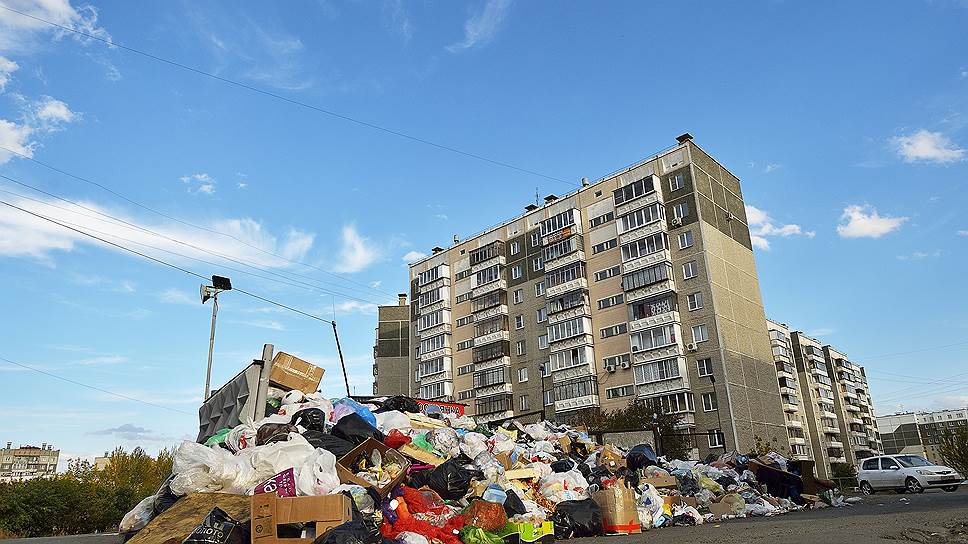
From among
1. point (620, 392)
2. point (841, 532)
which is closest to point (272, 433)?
point (841, 532)

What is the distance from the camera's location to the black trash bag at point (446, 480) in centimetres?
827

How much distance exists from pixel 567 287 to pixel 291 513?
36.2 metres

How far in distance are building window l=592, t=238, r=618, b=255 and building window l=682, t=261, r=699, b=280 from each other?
5185 millimetres

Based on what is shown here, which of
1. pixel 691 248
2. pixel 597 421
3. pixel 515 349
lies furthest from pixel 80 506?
pixel 691 248

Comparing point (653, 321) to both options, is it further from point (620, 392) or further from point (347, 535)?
point (347, 535)

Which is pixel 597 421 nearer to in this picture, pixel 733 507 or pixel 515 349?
pixel 515 349

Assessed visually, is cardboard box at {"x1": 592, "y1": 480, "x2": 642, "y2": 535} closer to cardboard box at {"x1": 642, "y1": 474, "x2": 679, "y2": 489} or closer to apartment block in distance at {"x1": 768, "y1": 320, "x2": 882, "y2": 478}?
cardboard box at {"x1": 642, "y1": 474, "x2": 679, "y2": 489}

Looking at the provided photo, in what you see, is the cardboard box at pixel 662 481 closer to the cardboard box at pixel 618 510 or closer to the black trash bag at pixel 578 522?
the cardboard box at pixel 618 510

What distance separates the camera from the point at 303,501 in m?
6.14

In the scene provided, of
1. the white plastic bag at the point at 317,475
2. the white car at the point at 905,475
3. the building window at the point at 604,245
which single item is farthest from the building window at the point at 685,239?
the white plastic bag at the point at 317,475

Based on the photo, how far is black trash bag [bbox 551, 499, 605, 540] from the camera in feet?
28.7

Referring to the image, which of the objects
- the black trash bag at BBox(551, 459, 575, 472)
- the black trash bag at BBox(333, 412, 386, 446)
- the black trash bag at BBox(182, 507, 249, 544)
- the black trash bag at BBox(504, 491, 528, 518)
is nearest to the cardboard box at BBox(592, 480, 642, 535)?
the black trash bag at BBox(504, 491, 528, 518)

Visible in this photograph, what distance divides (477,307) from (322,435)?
39.2 metres

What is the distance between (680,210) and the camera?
3750 cm
